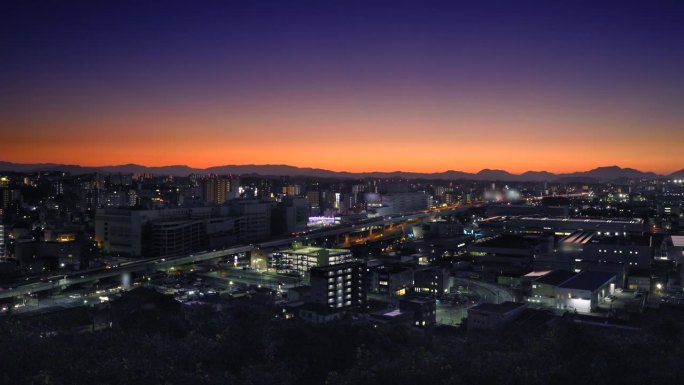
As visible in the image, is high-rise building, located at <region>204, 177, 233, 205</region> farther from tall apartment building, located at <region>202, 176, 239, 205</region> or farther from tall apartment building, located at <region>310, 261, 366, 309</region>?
tall apartment building, located at <region>310, 261, 366, 309</region>

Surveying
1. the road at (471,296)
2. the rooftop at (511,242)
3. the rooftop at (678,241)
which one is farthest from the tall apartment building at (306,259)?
the rooftop at (678,241)

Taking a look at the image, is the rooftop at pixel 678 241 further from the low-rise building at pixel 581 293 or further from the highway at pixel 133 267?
the highway at pixel 133 267

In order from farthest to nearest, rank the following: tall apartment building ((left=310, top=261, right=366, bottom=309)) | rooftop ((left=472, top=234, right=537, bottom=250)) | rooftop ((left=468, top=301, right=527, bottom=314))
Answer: rooftop ((left=472, top=234, right=537, bottom=250)) → tall apartment building ((left=310, top=261, right=366, bottom=309)) → rooftop ((left=468, top=301, right=527, bottom=314))

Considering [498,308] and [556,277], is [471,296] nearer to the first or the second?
[556,277]

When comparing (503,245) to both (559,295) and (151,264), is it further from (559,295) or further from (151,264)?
(151,264)

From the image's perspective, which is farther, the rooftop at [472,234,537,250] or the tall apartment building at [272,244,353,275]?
the rooftop at [472,234,537,250]

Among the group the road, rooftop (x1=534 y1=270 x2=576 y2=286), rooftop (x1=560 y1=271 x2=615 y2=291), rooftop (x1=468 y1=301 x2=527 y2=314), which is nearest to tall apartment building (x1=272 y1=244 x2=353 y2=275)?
the road

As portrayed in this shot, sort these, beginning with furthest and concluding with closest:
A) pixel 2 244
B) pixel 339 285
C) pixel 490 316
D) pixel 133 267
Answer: pixel 2 244 < pixel 133 267 < pixel 339 285 < pixel 490 316

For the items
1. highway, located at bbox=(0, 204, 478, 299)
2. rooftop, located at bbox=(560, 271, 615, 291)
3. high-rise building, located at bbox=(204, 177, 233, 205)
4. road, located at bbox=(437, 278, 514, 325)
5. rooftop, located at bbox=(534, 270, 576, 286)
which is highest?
high-rise building, located at bbox=(204, 177, 233, 205)

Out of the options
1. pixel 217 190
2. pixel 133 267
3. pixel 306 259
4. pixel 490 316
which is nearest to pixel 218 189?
pixel 217 190

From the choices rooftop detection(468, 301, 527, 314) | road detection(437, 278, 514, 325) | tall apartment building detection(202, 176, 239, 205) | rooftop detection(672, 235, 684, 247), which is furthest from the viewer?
tall apartment building detection(202, 176, 239, 205)

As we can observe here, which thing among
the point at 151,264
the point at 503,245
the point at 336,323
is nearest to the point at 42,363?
the point at 336,323

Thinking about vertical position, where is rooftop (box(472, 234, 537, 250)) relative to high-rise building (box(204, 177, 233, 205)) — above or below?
below
